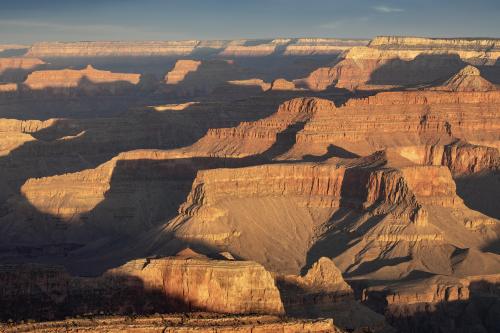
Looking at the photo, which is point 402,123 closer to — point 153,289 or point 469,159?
point 469,159

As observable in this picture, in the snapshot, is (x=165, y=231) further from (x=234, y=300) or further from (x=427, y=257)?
(x=234, y=300)

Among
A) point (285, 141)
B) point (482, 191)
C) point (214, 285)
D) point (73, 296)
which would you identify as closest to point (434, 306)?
point (214, 285)

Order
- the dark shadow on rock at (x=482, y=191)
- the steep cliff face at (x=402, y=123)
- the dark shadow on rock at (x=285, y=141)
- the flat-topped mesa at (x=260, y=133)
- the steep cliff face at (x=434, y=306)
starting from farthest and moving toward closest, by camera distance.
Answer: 1. the flat-topped mesa at (x=260, y=133)
2. the steep cliff face at (x=402, y=123)
3. the dark shadow on rock at (x=285, y=141)
4. the dark shadow on rock at (x=482, y=191)
5. the steep cliff face at (x=434, y=306)

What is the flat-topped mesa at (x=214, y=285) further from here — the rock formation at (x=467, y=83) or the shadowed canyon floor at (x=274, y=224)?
the rock formation at (x=467, y=83)

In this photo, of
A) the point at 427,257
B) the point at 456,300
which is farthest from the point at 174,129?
the point at 456,300

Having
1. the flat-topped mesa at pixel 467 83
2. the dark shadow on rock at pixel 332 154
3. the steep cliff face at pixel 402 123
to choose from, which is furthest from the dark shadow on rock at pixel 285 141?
the flat-topped mesa at pixel 467 83

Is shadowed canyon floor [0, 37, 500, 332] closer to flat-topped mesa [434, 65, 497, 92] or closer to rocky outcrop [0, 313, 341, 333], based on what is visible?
rocky outcrop [0, 313, 341, 333]
